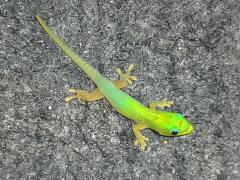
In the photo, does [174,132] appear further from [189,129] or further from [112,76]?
[112,76]

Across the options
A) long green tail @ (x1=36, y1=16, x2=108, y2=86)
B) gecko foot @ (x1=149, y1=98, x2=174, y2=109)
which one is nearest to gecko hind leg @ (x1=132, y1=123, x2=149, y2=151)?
gecko foot @ (x1=149, y1=98, x2=174, y2=109)

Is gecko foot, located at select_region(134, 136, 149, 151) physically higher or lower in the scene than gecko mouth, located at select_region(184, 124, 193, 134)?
lower

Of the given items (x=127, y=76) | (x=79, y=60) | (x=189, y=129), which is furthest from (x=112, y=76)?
(x=189, y=129)

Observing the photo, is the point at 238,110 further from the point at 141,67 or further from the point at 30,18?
the point at 30,18

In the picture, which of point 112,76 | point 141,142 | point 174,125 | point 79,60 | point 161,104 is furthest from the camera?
point 112,76

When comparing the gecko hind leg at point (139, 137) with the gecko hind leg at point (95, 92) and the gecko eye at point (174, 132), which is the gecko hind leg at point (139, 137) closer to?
the gecko eye at point (174, 132)

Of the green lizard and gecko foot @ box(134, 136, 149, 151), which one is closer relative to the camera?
the green lizard

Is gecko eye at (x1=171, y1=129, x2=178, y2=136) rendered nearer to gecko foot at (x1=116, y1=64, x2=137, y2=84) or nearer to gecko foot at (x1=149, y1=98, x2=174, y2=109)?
gecko foot at (x1=149, y1=98, x2=174, y2=109)
